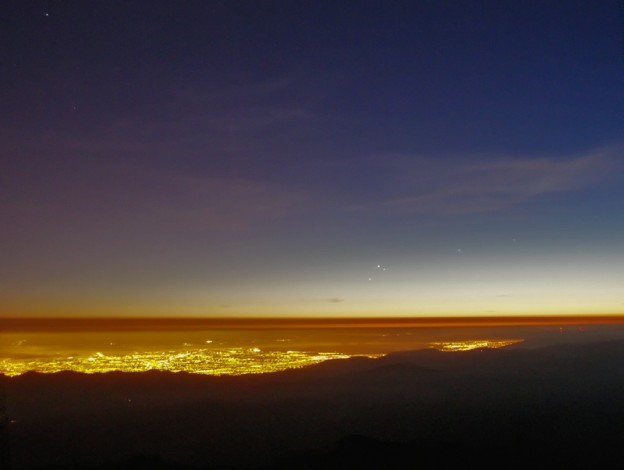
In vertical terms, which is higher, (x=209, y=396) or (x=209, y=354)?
(x=209, y=354)

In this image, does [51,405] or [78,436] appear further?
[51,405]

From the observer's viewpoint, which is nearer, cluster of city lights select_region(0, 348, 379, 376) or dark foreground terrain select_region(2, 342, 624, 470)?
dark foreground terrain select_region(2, 342, 624, 470)

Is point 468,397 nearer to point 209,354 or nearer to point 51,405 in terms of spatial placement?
point 209,354

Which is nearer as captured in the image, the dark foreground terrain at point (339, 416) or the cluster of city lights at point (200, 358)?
the dark foreground terrain at point (339, 416)

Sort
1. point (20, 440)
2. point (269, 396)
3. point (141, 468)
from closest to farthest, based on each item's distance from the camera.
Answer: point (141, 468)
point (20, 440)
point (269, 396)

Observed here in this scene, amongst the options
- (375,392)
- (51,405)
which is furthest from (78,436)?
(375,392)

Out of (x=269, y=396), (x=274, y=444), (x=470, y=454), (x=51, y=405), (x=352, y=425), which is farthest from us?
(x=269, y=396)

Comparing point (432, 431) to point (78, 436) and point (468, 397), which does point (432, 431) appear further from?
point (78, 436)
